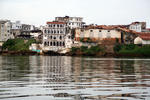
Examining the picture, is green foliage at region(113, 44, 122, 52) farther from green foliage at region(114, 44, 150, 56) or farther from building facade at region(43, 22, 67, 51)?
building facade at region(43, 22, 67, 51)

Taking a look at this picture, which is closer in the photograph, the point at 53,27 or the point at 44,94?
the point at 44,94

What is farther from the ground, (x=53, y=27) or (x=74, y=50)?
(x=53, y=27)

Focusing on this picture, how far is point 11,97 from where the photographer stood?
580 inches

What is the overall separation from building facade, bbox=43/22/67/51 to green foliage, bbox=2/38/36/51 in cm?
598

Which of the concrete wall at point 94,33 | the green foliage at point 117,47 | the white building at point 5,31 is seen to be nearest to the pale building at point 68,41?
Result: the concrete wall at point 94,33

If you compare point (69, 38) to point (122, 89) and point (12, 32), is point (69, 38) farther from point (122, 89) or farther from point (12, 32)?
point (122, 89)

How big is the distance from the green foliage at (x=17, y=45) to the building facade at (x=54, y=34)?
5.98 metres

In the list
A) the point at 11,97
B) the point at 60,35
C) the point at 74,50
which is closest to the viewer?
the point at 11,97

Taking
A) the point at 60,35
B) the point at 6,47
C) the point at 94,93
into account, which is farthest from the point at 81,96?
the point at 6,47

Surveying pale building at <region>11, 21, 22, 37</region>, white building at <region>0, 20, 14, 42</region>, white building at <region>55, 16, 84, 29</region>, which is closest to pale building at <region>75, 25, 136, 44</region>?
white building at <region>55, 16, 84, 29</region>

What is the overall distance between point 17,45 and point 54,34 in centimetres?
1546

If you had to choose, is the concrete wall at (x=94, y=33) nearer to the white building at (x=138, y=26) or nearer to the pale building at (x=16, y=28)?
the white building at (x=138, y=26)

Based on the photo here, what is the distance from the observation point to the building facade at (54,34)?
116562mm

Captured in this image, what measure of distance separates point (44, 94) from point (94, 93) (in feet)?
8.16
